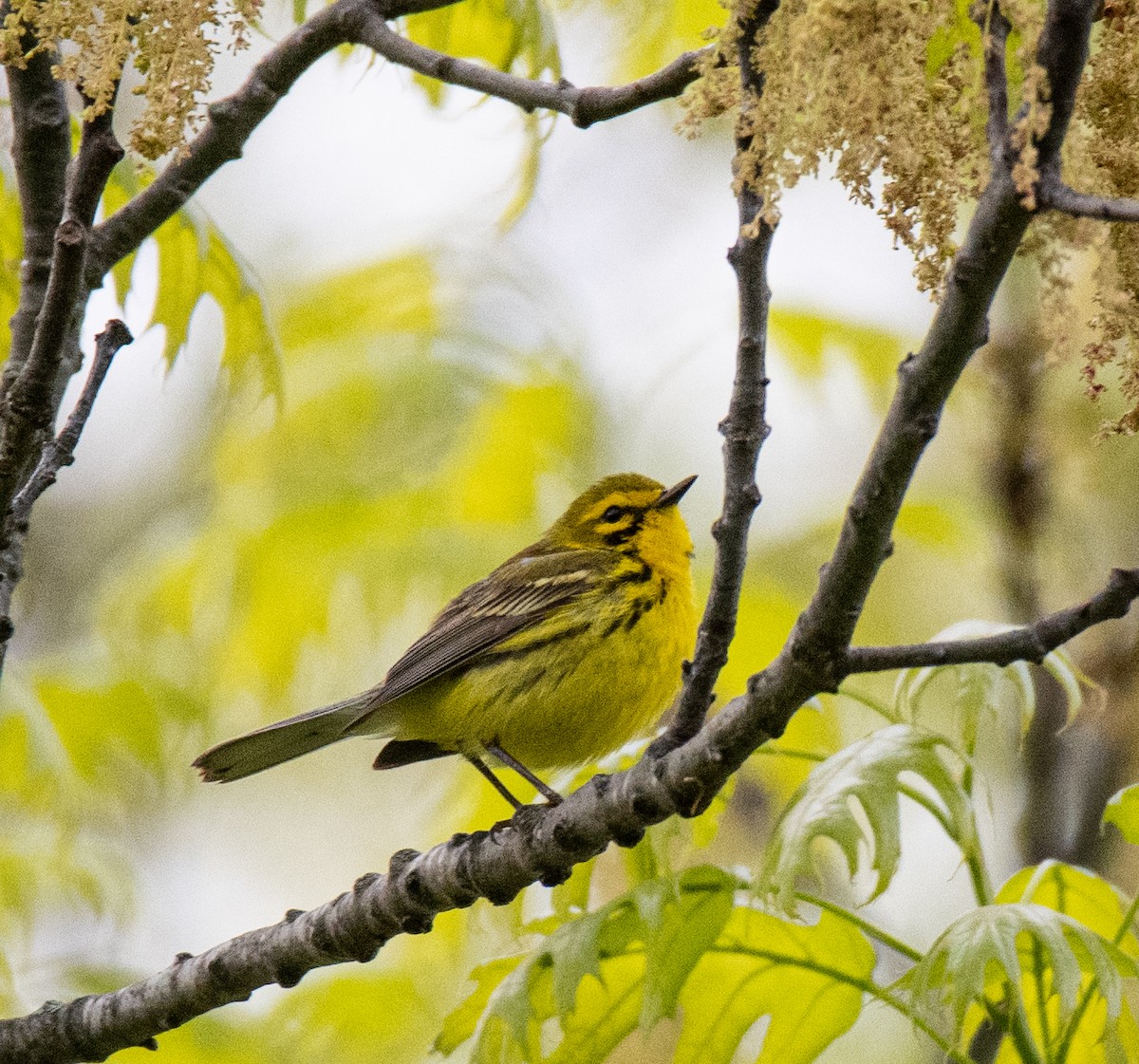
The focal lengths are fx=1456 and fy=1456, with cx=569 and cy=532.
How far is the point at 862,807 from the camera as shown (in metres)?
2.71

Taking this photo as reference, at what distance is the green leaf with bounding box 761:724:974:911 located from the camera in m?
2.64

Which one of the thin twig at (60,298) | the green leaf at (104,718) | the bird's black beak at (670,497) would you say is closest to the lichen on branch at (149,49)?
the thin twig at (60,298)

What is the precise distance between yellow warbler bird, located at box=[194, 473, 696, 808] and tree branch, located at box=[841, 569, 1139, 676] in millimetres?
2351

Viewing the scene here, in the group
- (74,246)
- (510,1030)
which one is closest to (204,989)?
(510,1030)

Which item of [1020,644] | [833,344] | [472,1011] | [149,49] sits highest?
[833,344]

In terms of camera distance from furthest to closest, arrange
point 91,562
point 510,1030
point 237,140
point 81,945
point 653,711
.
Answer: point 91,562, point 81,945, point 653,711, point 237,140, point 510,1030

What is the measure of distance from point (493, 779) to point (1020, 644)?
2.82 metres

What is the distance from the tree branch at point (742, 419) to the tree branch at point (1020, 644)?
27 cm

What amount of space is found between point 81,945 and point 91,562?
2836mm

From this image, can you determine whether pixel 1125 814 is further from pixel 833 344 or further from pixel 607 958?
pixel 833 344

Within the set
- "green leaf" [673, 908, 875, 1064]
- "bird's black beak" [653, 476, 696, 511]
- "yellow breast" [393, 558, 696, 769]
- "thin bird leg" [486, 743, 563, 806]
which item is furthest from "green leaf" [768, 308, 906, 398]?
"green leaf" [673, 908, 875, 1064]

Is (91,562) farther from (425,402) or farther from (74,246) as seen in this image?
(74,246)

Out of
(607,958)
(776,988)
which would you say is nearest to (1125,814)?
(776,988)

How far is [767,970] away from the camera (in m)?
3.27
